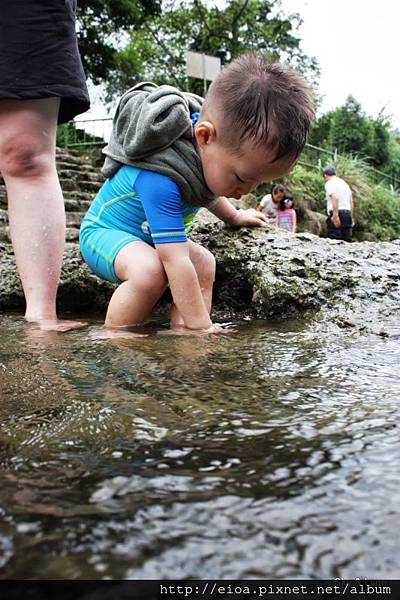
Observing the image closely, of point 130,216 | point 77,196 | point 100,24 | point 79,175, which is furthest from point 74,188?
point 100,24

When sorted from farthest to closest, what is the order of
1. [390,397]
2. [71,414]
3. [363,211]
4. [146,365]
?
[363,211] → [146,365] → [390,397] → [71,414]

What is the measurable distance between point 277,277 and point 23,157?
42.6 inches

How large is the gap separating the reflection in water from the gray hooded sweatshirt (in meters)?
0.98

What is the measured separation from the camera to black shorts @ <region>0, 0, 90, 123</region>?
184 centimetres

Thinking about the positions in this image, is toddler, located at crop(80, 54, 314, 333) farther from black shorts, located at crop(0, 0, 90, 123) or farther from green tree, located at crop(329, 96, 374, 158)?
green tree, located at crop(329, 96, 374, 158)

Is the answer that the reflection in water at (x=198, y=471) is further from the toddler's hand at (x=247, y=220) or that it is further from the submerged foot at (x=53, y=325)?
the toddler's hand at (x=247, y=220)

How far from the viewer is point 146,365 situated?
130cm

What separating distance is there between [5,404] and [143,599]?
560mm

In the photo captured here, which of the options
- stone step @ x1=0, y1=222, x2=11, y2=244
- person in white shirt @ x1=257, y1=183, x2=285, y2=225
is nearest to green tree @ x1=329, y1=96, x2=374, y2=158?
person in white shirt @ x1=257, y1=183, x2=285, y2=225

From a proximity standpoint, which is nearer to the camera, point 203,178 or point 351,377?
point 351,377

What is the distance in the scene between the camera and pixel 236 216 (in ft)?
8.84

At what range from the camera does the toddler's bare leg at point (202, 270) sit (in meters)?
2.21

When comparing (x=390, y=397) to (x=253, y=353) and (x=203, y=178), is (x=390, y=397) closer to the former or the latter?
(x=253, y=353)

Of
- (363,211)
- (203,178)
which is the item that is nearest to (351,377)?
A: (203,178)
